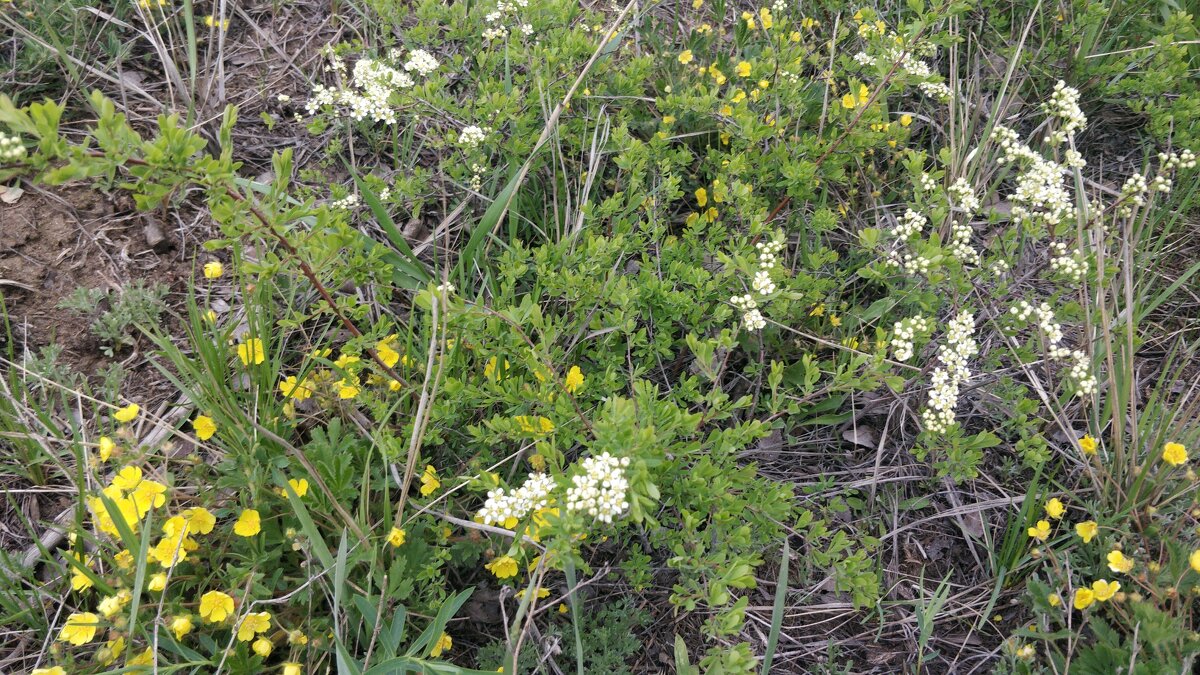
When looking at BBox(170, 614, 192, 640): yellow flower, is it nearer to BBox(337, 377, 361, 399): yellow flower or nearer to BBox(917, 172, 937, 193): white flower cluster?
BBox(337, 377, 361, 399): yellow flower

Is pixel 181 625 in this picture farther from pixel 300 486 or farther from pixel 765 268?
pixel 765 268

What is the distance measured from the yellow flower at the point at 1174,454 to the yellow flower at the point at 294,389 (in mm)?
2505

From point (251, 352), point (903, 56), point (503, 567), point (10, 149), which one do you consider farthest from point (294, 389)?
point (903, 56)

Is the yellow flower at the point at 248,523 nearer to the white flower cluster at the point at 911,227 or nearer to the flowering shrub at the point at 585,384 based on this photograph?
the flowering shrub at the point at 585,384

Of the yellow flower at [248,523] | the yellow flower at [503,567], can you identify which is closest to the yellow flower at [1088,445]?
the yellow flower at [503,567]

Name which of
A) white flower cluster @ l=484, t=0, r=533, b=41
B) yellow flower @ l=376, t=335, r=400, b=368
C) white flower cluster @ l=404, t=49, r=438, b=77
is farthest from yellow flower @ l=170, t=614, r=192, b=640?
white flower cluster @ l=484, t=0, r=533, b=41

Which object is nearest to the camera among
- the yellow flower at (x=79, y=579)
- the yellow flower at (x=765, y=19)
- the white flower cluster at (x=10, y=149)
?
the white flower cluster at (x=10, y=149)

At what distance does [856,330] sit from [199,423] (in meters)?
2.15

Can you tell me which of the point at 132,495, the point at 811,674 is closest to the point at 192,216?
the point at 132,495

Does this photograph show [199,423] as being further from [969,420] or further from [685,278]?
[969,420]

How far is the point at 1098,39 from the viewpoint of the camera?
340cm

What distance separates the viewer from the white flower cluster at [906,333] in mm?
2144

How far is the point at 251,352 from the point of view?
7.68 ft

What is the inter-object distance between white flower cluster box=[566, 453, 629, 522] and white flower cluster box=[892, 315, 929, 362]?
956 mm
